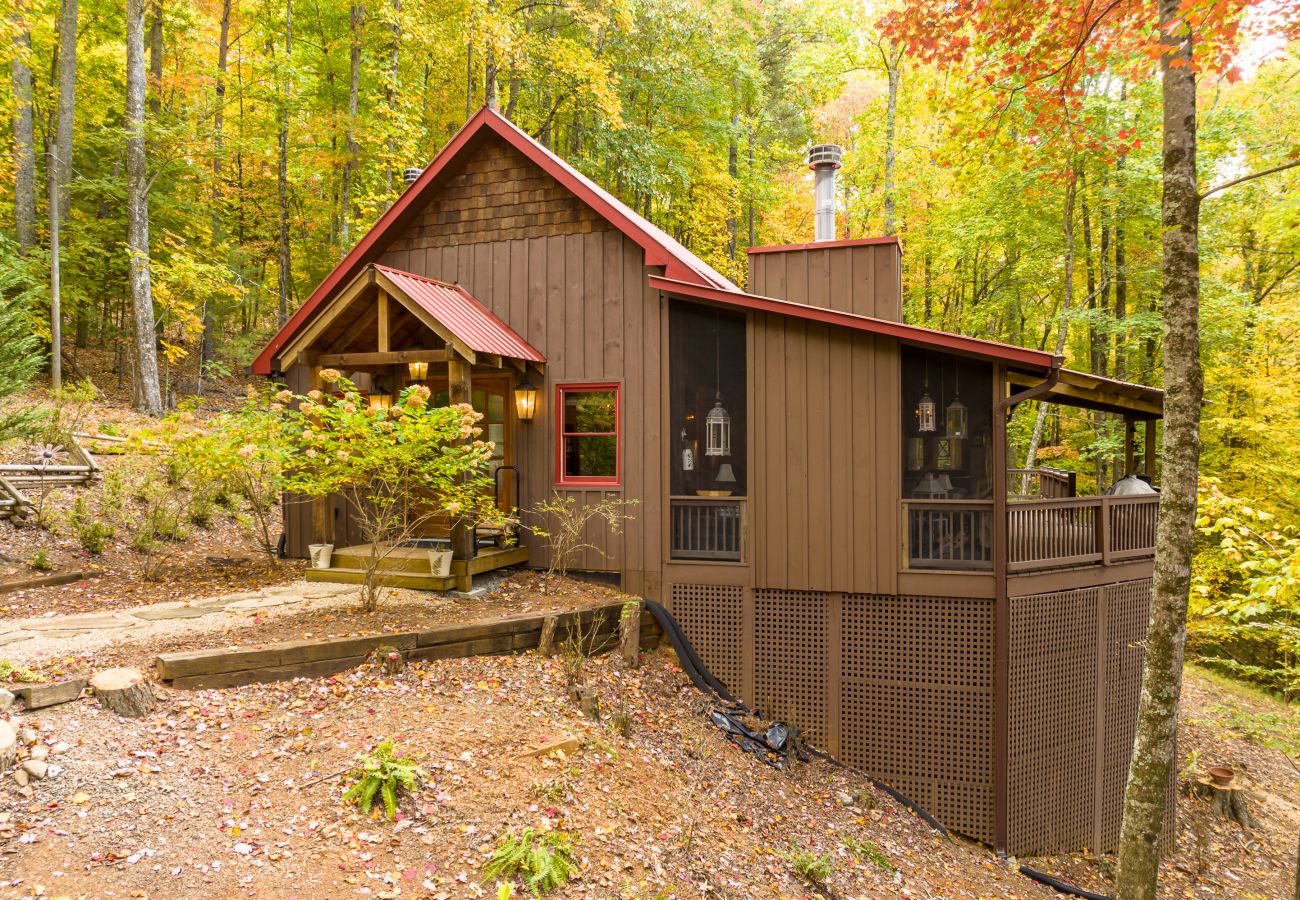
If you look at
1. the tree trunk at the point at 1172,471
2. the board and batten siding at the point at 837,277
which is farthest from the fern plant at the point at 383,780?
the board and batten siding at the point at 837,277

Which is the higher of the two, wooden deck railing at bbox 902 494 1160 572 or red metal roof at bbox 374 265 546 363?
red metal roof at bbox 374 265 546 363

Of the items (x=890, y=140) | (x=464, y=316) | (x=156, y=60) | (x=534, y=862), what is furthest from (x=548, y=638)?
(x=156, y=60)

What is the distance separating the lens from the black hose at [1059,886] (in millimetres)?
6729

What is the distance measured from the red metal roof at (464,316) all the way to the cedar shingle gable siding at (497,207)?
77 centimetres

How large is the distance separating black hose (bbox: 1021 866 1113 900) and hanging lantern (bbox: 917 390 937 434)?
14.5 feet

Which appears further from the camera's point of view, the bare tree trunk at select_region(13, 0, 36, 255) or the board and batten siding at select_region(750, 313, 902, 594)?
the bare tree trunk at select_region(13, 0, 36, 255)

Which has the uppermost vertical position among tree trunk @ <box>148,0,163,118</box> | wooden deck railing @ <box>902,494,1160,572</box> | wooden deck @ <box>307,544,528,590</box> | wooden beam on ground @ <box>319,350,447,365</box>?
tree trunk @ <box>148,0,163,118</box>

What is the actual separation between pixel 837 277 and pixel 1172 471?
4.46m

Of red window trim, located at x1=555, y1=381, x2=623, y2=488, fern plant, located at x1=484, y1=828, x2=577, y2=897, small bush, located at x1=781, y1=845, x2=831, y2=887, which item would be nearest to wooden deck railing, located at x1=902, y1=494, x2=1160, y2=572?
small bush, located at x1=781, y1=845, x2=831, y2=887

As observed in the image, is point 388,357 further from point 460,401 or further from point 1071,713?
point 1071,713

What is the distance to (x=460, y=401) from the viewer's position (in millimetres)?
7609

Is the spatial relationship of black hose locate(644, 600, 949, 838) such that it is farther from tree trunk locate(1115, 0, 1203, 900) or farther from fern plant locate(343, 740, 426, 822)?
fern plant locate(343, 740, 426, 822)

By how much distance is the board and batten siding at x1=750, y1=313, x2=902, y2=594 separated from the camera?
7352mm

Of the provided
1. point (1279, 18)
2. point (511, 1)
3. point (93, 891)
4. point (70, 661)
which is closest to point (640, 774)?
point (93, 891)
